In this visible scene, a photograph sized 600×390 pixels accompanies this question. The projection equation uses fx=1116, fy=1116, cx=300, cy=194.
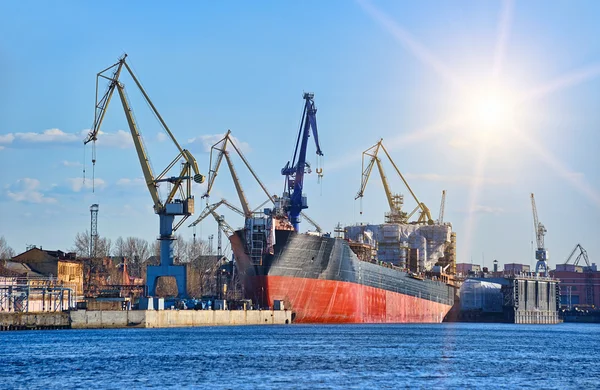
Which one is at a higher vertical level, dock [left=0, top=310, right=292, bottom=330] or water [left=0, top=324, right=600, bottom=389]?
dock [left=0, top=310, right=292, bottom=330]

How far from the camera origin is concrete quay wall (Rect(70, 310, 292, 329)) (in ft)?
271

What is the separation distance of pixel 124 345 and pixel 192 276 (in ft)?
286

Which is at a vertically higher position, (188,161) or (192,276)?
(188,161)

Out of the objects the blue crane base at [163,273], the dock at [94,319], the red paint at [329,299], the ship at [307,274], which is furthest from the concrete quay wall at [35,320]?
the red paint at [329,299]

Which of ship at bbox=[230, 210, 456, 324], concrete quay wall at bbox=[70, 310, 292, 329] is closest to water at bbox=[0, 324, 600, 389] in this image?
concrete quay wall at bbox=[70, 310, 292, 329]

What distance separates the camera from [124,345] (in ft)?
221

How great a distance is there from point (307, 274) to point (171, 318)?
15436 millimetres

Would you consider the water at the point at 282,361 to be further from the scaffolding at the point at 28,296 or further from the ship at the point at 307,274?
the ship at the point at 307,274

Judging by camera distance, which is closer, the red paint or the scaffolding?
the scaffolding

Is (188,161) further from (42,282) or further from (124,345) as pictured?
(124,345)

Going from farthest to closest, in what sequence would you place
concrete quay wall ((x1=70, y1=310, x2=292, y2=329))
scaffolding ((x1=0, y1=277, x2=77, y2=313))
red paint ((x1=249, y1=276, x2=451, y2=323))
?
red paint ((x1=249, y1=276, x2=451, y2=323))
scaffolding ((x1=0, y1=277, x2=77, y2=313))
concrete quay wall ((x1=70, y1=310, x2=292, y2=329))

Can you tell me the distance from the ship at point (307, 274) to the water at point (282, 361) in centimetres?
1404

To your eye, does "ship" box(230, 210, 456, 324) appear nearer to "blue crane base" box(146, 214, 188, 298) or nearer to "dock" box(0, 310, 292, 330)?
"blue crane base" box(146, 214, 188, 298)

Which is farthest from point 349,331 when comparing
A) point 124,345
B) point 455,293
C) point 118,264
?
point 118,264
